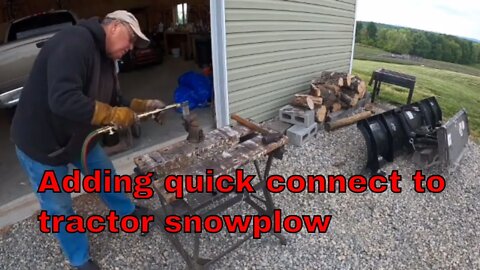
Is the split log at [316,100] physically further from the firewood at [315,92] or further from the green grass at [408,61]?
the green grass at [408,61]

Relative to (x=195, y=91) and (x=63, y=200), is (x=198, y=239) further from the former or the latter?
(x=195, y=91)

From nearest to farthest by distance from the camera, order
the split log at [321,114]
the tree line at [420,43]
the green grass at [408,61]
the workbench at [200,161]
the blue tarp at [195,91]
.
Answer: the workbench at [200,161] → the split log at [321,114] → the blue tarp at [195,91] → the green grass at [408,61] → the tree line at [420,43]

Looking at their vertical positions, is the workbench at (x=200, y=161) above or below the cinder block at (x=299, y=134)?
above

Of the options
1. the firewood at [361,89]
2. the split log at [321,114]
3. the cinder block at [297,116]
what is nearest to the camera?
the cinder block at [297,116]

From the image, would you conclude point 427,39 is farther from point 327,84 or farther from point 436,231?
point 436,231

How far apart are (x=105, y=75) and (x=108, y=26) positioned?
0.34 meters

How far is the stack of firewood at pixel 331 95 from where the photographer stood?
4.63m

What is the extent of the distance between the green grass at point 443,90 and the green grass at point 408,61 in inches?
23.7

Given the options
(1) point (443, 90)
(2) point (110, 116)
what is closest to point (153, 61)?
(2) point (110, 116)

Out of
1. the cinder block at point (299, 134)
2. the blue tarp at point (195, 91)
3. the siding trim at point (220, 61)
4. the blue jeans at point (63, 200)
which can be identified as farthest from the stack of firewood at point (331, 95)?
the blue jeans at point (63, 200)

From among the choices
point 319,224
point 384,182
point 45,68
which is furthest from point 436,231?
point 45,68

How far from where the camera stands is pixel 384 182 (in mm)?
3672

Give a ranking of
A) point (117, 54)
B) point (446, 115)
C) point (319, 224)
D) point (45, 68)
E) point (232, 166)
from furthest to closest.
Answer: point (446, 115)
point (319, 224)
point (232, 166)
point (117, 54)
point (45, 68)

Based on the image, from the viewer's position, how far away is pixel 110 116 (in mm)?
1869
